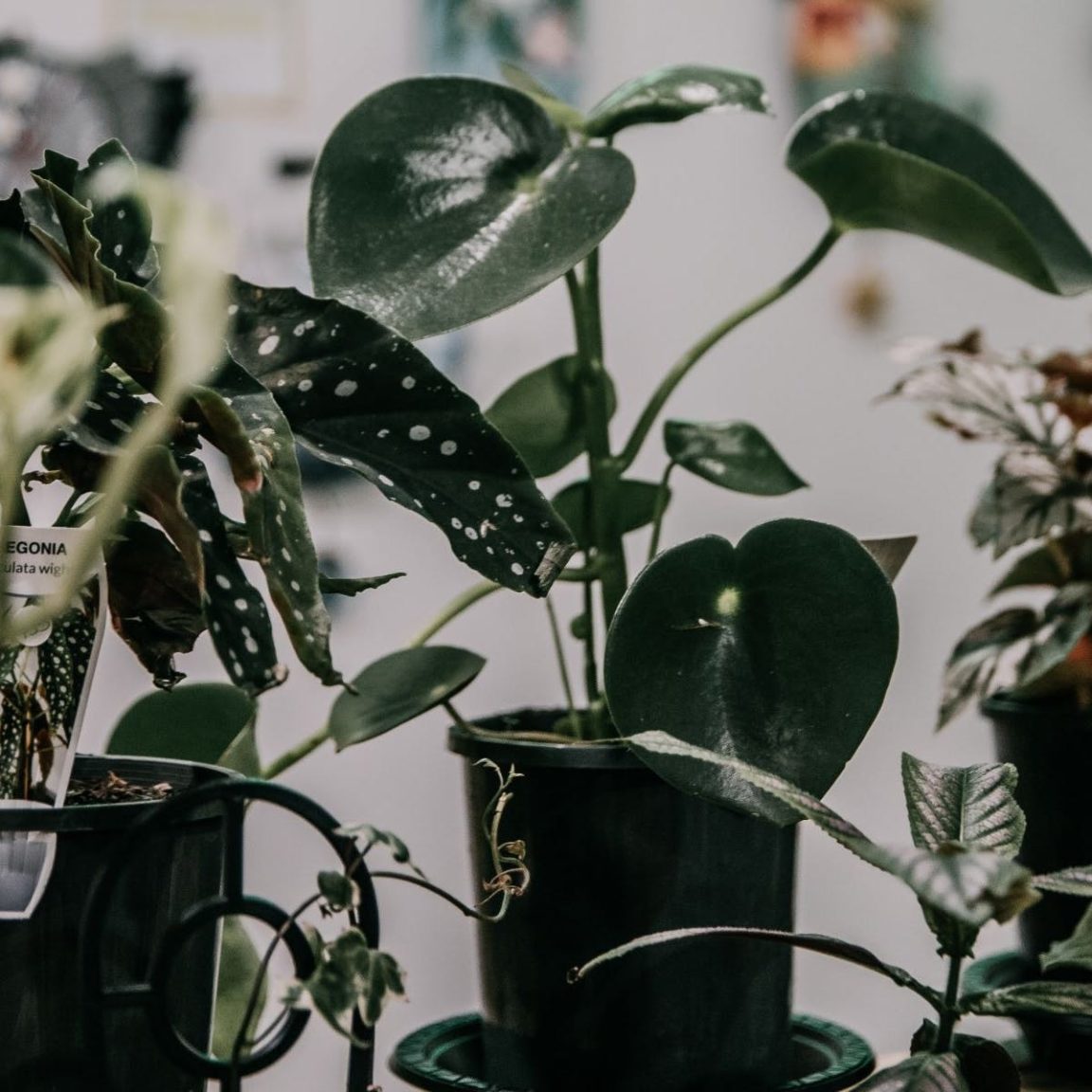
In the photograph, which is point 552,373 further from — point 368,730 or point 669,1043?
point 669,1043

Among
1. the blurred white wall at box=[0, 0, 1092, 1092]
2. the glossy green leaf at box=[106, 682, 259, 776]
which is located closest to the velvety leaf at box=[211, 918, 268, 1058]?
the glossy green leaf at box=[106, 682, 259, 776]

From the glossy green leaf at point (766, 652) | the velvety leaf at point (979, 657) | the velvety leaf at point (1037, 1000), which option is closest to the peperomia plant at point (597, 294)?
the glossy green leaf at point (766, 652)

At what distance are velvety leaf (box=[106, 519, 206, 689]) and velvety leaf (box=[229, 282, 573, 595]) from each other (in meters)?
0.07

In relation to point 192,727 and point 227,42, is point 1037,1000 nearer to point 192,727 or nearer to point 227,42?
point 192,727

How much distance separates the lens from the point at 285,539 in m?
0.47

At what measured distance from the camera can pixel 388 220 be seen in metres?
0.65

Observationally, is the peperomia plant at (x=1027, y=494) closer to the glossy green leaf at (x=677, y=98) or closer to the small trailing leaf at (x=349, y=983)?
the glossy green leaf at (x=677, y=98)

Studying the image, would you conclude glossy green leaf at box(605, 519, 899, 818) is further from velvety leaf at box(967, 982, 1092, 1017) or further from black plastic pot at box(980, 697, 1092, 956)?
black plastic pot at box(980, 697, 1092, 956)

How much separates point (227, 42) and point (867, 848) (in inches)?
55.8

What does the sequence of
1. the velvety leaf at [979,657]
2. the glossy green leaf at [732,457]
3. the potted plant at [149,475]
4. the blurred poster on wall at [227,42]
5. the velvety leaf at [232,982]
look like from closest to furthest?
the potted plant at [149,475]
the velvety leaf at [232,982]
the glossy green leaf at [732,457]
the velvety leaf at [979,657]
the blurred poster on wall at [227,42]

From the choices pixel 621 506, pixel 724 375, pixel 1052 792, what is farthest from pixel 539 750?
pixel 724 375

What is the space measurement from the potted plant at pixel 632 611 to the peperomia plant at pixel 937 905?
0.04 metres

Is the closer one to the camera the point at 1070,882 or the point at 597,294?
the point at 1070,882

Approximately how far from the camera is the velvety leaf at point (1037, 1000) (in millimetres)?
541
